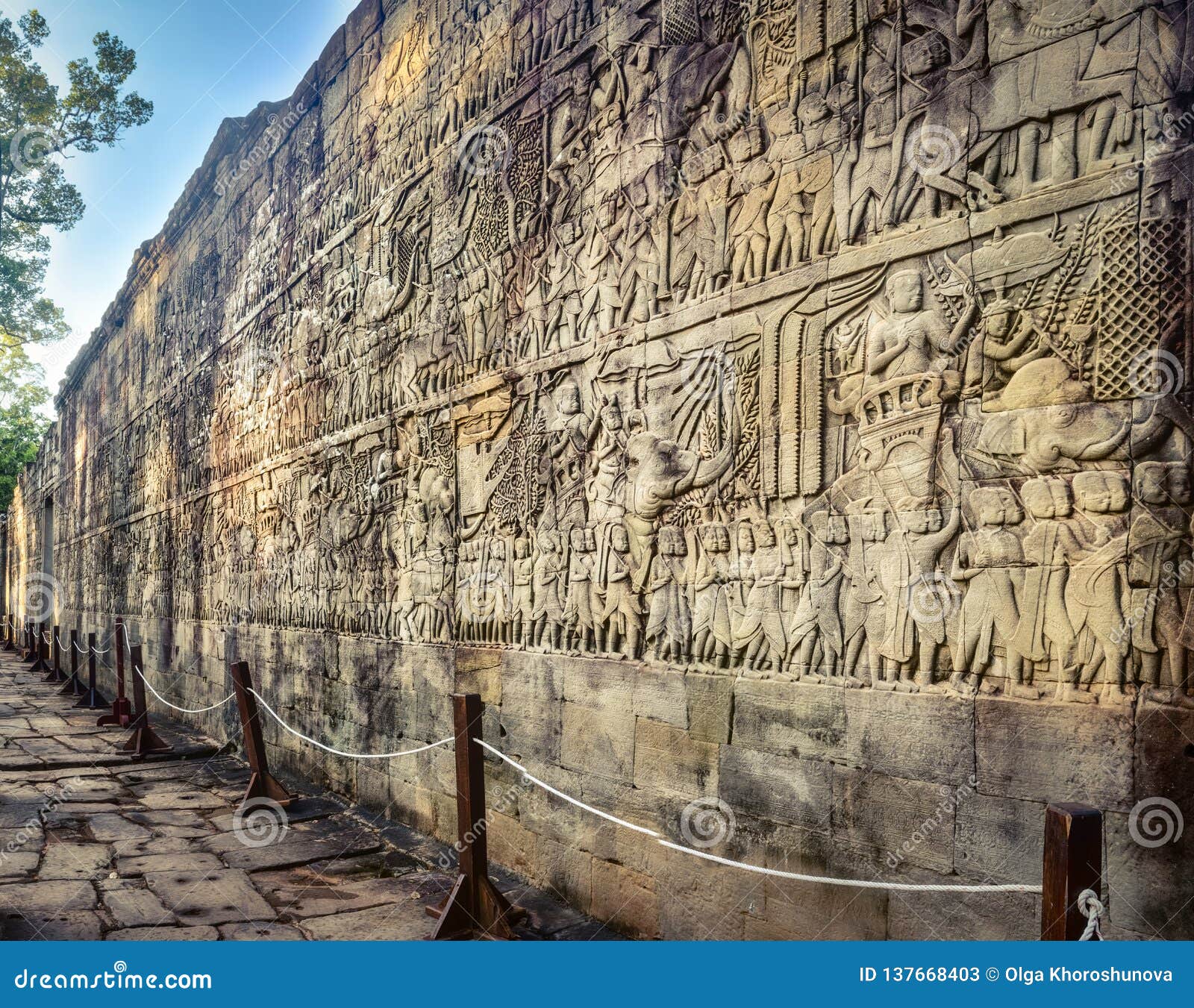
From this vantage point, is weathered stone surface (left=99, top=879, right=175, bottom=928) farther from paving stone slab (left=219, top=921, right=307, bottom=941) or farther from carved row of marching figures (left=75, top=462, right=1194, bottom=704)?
carved row of marching figures (left=75, top=462, right=1194, bottom=704)

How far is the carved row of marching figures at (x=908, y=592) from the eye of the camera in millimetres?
2957

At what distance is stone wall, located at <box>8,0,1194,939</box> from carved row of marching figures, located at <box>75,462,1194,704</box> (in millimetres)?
13

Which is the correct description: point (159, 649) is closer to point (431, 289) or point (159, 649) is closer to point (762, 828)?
point (431, 289)

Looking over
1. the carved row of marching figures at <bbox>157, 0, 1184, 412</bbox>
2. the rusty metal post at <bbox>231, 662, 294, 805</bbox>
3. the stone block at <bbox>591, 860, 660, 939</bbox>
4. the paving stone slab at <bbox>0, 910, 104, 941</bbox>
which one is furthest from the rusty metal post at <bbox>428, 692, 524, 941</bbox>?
the rusty metal post at <bbox>231, 662, 294, 805</bbox>

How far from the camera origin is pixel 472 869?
4523 mm

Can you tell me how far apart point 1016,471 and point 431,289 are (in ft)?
15.7

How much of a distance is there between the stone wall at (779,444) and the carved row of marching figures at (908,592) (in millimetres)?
13

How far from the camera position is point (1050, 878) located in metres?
2.34

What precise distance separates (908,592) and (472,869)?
2.45 metres

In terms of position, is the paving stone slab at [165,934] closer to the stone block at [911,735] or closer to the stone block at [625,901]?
the stone block at [625,901]

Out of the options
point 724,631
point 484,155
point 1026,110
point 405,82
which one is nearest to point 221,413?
point 405,82

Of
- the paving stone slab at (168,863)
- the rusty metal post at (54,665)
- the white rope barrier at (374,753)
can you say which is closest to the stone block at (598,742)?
the white rope barrier at (374,753)

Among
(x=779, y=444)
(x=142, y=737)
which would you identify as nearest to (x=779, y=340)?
(x=779, y=444)

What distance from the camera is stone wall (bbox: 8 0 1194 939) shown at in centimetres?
304
